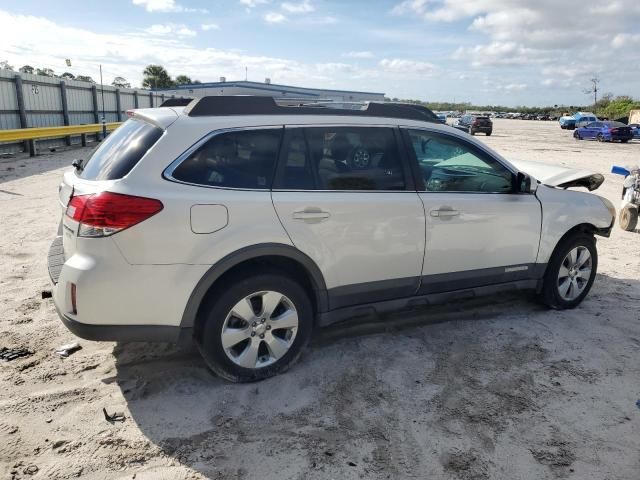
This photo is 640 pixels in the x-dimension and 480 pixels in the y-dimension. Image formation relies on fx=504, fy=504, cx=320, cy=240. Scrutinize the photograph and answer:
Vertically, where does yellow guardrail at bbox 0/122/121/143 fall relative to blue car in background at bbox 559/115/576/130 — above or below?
below

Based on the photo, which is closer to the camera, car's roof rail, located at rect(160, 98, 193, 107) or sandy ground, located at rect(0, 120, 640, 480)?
sandy ground, located at rect(0, 120, 640, 480)

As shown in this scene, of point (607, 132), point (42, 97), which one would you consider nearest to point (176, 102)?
point (42, 97)

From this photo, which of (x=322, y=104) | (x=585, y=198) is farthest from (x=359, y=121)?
(x=585, y=198)

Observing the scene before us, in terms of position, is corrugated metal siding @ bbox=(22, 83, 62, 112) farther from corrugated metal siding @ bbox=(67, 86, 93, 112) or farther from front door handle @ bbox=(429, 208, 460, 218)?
front door handle @ bbox=(429, 208, 460, 218)

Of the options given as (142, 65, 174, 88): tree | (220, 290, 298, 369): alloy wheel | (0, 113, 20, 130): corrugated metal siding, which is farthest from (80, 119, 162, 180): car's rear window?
(142, 65, 174, 88): tree

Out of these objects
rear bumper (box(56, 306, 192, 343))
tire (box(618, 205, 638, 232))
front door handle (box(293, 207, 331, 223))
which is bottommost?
tire (box(618, 205, 638, 232))

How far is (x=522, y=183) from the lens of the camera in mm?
4246

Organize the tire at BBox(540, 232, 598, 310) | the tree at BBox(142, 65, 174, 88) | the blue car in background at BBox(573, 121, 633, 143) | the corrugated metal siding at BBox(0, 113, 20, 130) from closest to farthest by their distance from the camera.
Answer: the tire at BBox(540, 232, 598, 310), the corrugated metal siding at BBox(0, 113, 20, 130), the blue car in background at BBox(573, 121, 633, 143), the tree at BBox(142, 65, 174, 88)

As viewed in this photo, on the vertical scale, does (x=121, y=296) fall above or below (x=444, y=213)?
below

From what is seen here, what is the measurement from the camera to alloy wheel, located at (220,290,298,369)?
129 inches

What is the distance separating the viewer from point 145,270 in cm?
297

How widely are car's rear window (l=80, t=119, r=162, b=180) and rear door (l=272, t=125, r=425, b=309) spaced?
856mm

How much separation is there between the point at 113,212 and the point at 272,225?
3.12ft

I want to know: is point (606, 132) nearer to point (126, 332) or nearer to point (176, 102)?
point (176, 102)
